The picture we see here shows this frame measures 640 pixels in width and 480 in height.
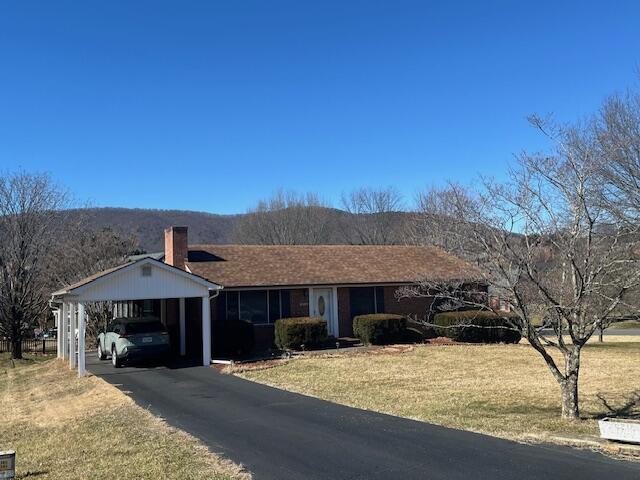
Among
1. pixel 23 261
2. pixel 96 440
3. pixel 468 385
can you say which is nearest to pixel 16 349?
pixel 23 261

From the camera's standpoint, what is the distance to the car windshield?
60.4ft

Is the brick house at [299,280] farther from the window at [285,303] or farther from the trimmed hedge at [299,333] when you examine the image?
the trimmed hedge at [299,333]

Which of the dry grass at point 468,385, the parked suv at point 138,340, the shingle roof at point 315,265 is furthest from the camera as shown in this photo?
the shingle roof at point 315,265

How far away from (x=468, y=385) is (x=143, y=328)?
10379mm

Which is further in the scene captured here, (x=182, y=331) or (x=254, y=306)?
(x=254, y=306)

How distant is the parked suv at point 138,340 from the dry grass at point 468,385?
151 inches

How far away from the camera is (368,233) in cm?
5550

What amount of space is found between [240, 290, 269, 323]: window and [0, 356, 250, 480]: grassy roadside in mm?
7992

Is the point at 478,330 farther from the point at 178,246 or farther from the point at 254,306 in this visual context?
the point at 178,246

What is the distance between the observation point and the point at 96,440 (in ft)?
29.4

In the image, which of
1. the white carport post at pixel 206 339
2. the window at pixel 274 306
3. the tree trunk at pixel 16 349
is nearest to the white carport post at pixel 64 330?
the tree trunk at pixel 16 349

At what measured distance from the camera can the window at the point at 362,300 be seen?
24672 millimetres

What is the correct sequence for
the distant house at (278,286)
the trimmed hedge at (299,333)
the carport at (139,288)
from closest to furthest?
the carport at (139,288), the trimmed hedge at (299,333), the distant house at (278,286)

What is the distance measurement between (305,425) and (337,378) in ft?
17.3
